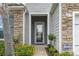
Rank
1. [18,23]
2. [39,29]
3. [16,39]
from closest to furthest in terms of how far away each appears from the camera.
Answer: [16,39], [18,23], [39,29]

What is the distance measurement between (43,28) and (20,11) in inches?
295

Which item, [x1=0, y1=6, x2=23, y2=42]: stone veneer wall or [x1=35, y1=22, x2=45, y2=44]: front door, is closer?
[x1=0, y1=6, x2=23, y2=42]: stone veneer wall

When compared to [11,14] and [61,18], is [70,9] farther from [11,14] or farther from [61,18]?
[11,14]

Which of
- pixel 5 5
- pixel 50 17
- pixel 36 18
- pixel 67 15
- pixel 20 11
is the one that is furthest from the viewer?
pixel 36 18

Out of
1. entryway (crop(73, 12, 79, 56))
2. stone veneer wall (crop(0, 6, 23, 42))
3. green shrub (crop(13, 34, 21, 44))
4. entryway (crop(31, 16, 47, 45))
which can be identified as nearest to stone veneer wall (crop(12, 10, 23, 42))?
stone veneer wall (crop(0, 6, 23, 42))

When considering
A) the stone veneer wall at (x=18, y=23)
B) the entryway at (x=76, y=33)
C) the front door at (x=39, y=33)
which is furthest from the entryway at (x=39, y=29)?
the entryway at (x=76, y=33)

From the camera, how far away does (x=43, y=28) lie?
24.0 meters

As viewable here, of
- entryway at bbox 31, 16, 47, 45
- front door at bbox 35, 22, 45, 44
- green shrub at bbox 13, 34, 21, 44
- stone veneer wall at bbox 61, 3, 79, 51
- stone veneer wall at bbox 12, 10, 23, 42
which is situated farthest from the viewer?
front door at bbox 35, 22, 45, 44

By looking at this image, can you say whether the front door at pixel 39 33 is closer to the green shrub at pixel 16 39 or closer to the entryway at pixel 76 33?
the green shrub at pixel 16 39

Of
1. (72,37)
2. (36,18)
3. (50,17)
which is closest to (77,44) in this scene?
(72,37)

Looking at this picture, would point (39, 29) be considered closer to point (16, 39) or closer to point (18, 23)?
point (18, 23)

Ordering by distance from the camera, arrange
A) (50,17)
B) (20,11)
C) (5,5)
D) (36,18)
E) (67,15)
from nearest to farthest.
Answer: (5,5) < (67,15) < (20,11) < (50,17) < (36,18)

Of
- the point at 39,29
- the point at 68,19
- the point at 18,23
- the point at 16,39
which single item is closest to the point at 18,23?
the point at 18,23

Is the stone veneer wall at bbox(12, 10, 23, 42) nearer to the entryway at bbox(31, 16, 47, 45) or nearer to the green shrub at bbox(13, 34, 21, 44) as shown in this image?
the green shrub at bbox(13, 34, 21, 44)
